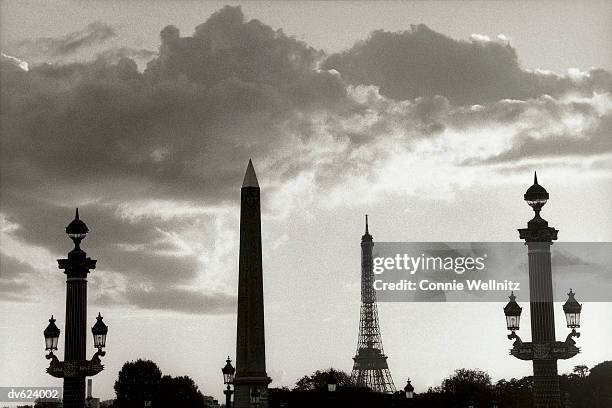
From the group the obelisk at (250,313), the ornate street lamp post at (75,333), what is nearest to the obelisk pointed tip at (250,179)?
the obelisk at (250,313)

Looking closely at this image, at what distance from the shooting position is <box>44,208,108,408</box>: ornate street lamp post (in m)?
50.8

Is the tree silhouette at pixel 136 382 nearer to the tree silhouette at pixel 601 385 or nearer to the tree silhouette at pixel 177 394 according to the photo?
the tree silhouette at pixel 177 394

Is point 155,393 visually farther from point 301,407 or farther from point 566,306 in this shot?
point 566,306

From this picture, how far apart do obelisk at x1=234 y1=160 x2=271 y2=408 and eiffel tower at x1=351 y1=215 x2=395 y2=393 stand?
4650 inches

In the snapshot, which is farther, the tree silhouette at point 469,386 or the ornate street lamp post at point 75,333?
the tree silhouette at point 469,386

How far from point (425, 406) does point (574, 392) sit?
1809 centimetres

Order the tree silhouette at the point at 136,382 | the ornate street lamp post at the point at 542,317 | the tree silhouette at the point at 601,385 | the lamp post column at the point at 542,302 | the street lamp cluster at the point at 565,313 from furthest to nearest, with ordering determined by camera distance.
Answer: the tree silhouette at the point at 136,382 → the tree silhouette at the point at 601,385 → the lamp post column at the point at 542,302 → the ornate street lamp post at the point at 542,317 → the street lamp cluster at the point at 565,313

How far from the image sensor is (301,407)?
447ft

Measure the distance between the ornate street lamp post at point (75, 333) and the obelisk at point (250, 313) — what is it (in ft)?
21.1

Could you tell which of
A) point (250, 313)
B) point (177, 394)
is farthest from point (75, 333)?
point (177, 394)

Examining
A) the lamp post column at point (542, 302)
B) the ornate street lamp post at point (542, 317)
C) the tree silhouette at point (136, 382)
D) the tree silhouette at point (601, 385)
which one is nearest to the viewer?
the ornate street lamp post at point (542, 317)

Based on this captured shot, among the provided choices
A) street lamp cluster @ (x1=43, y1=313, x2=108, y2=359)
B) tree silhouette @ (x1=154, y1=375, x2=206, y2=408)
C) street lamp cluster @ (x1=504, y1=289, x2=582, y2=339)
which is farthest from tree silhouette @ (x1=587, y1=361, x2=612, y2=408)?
street lamp cluster @ (x1=504, y1=289, x2=582, y2=339)

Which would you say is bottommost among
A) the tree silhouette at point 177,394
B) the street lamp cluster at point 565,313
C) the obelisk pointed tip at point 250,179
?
the street lamp cluster at point 565,313

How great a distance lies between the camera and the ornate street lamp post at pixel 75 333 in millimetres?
50750
